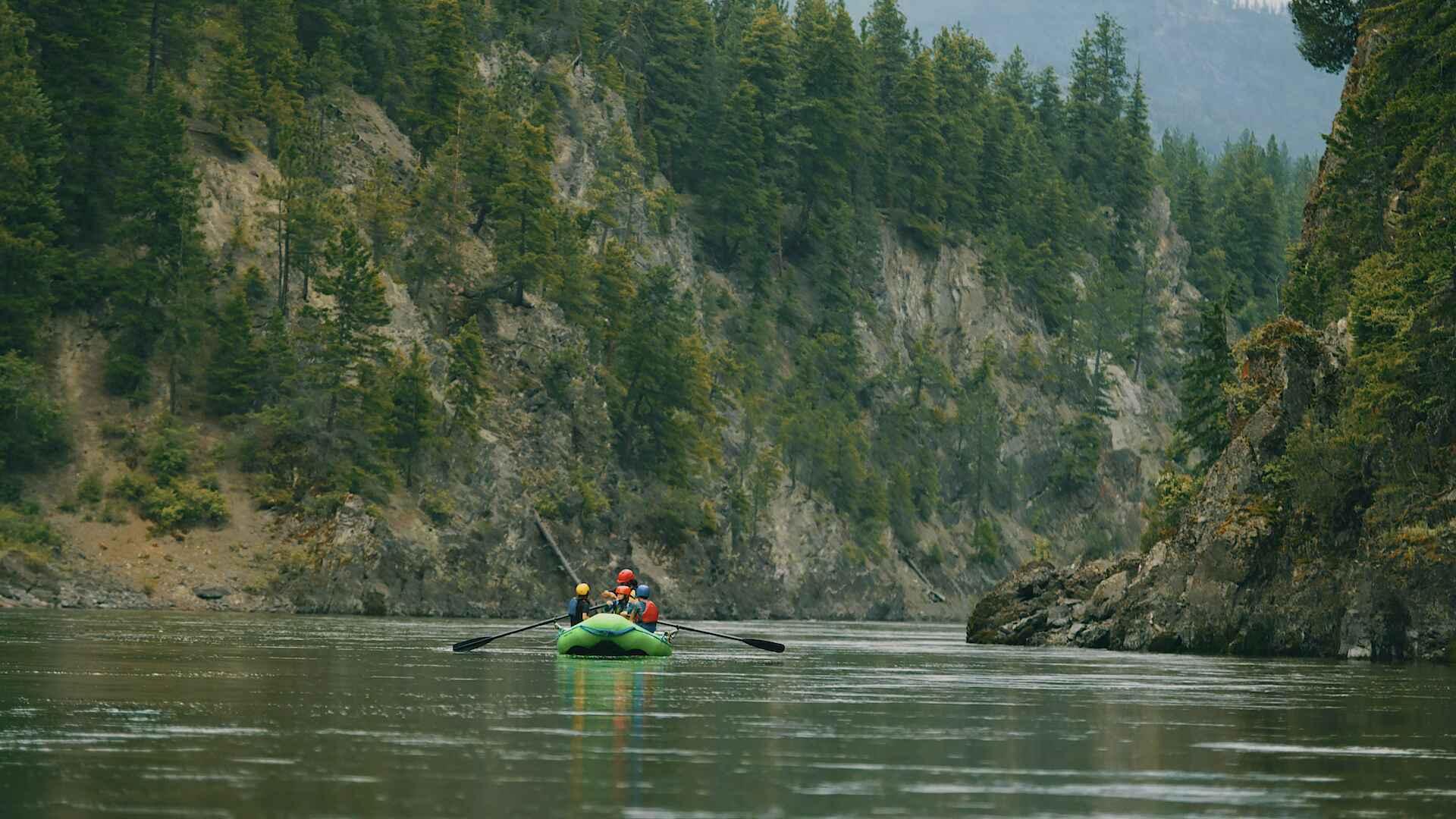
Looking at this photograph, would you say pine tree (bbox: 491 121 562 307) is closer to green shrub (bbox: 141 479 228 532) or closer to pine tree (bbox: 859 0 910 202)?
green shrub (bbox: 141 479 228 532)

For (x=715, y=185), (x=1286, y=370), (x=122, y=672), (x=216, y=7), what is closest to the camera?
(x=122, y=672)

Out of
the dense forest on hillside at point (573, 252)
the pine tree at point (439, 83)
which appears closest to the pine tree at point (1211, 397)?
the dense forest on hillside at point (573, 252)

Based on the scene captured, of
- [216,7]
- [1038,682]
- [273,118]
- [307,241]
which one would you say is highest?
[216,7]

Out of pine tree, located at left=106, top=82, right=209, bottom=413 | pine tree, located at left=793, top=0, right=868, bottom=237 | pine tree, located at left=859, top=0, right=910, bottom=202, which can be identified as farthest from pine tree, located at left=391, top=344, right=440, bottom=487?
pine tree, located at left=859, top=0, right=910, bottom=202

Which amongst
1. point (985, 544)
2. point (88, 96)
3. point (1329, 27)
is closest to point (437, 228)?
point (88, 96)

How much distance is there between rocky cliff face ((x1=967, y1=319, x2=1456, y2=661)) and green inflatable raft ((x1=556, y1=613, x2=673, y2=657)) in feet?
66.3

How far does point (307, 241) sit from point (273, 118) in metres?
9.27

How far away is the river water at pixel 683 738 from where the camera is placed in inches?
604

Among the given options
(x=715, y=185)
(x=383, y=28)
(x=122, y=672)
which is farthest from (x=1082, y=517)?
(x=122, y=672)

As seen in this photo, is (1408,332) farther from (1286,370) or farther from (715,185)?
(715,185)

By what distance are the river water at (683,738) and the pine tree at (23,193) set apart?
4098 cm

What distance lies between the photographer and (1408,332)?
4831 centimetres

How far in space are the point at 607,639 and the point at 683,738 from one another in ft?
55.8

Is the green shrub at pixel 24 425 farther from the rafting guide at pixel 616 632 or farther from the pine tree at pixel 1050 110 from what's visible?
the pine tree at pixel 1050 110
